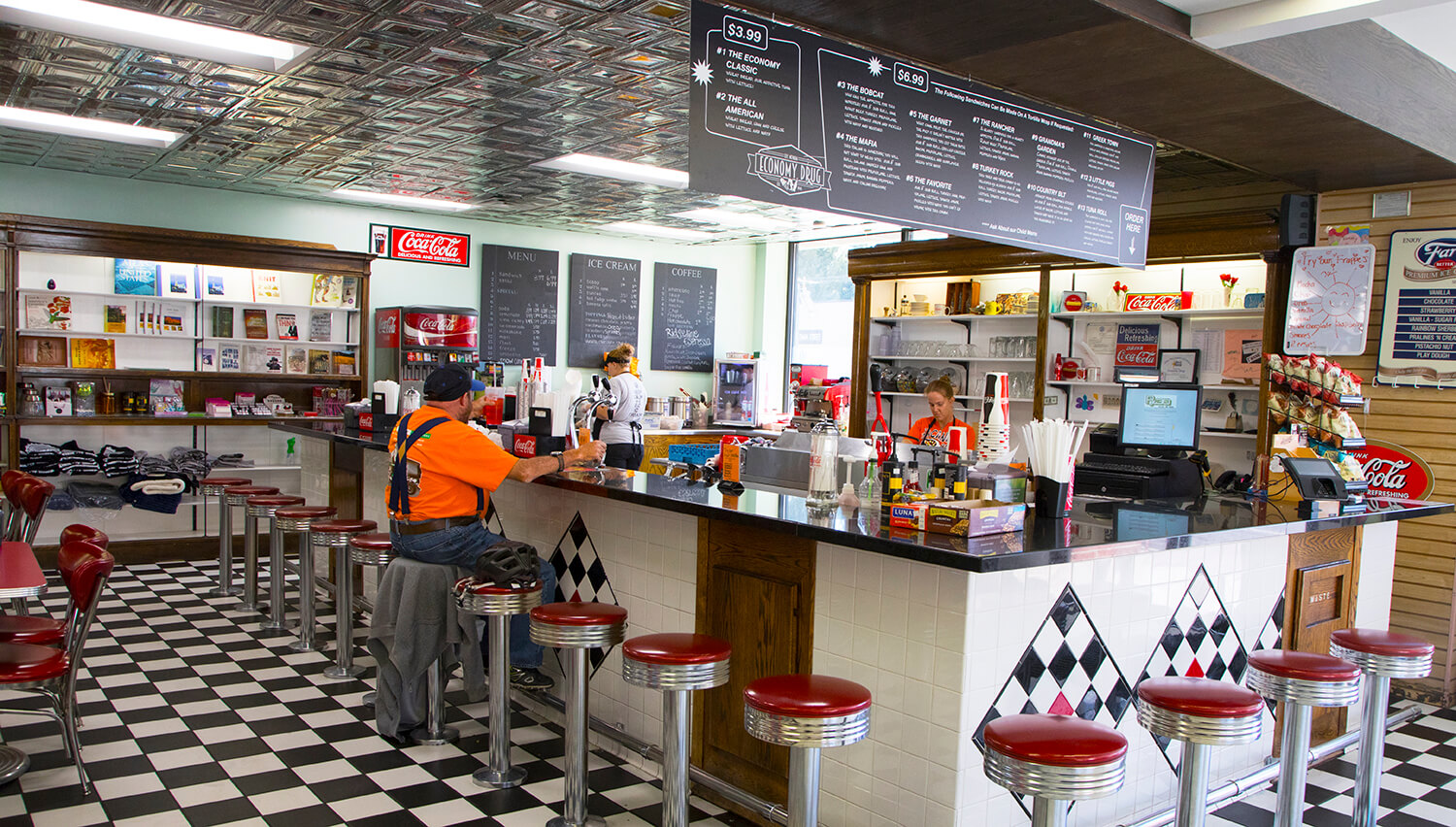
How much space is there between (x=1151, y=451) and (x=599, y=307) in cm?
715

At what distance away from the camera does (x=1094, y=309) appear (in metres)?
7.44

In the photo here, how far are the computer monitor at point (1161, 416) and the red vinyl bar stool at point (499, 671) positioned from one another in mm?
3247

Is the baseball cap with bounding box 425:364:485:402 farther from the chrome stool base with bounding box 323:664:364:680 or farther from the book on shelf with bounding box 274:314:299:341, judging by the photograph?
the book on shelf with bounding box 274:314:299:341

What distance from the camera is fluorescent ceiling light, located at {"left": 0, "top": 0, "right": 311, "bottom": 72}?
14.6ft

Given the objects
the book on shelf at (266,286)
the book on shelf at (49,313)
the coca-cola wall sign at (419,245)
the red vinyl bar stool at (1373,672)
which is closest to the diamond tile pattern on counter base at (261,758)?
the red vinyl bar stool at (1373,672)

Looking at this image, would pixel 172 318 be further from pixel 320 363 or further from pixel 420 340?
pixel 420 340

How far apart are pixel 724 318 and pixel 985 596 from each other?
30.3 feet

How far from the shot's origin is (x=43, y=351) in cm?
795

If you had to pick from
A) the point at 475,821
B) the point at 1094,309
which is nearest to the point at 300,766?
the point at 475,821

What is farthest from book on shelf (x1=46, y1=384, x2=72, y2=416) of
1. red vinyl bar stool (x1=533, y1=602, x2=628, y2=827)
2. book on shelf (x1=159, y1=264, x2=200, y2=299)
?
red vinyl bar stool (x1=533, y1=602, x2=628, y2=827)

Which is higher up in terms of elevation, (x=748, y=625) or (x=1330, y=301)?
(x=1330, y=301)

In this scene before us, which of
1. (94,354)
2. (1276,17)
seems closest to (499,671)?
(1276,17)

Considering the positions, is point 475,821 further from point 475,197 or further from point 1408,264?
point 475,197

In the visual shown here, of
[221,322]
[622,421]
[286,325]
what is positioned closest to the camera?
[622,421]
